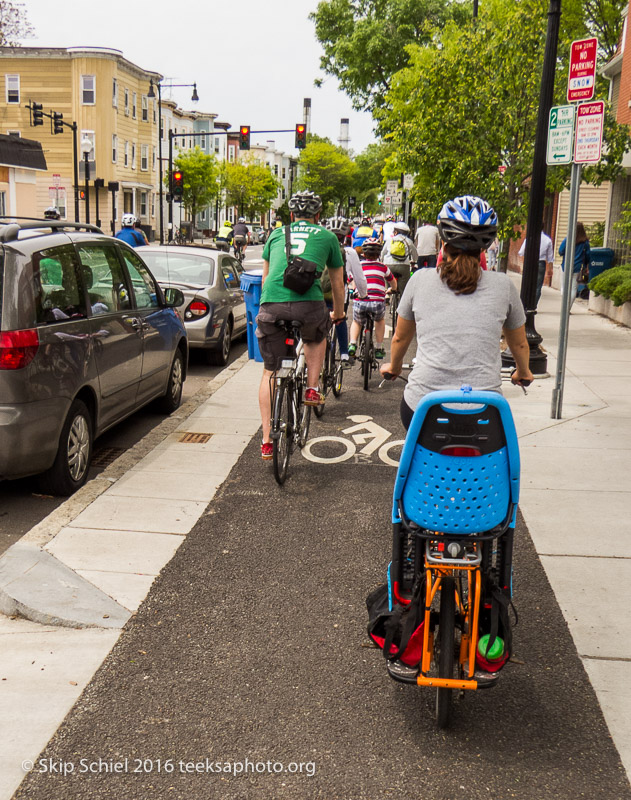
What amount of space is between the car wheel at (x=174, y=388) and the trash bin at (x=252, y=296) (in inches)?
32.8

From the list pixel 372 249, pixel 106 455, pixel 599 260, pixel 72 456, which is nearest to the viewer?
pixel 72 456

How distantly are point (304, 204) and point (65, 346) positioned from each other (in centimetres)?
204

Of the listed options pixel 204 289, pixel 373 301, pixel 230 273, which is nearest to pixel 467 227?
pixel 373 301

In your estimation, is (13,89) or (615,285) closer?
(615,285)

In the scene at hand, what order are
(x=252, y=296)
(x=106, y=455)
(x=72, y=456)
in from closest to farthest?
1. (x=72, y=456)
2. (x=106, y=455)
3. (x=252, y=296)

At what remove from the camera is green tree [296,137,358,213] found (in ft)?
359

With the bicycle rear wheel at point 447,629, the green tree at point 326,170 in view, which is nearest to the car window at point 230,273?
the bicycle rear wheel at point 447,629

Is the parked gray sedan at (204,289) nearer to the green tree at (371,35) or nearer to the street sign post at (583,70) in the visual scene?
the street sign post at (583,70)

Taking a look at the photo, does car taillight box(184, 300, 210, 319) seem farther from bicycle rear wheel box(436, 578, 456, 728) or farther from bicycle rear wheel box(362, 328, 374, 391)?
bicycle rear wheel box(436, 578, 456, 728)

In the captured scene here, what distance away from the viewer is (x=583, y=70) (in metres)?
8.38

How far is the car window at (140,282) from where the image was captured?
7793 millimetres

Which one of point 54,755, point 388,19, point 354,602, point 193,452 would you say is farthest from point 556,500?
point 388,19

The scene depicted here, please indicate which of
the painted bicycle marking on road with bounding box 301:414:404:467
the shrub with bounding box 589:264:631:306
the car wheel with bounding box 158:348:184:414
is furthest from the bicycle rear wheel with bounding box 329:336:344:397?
the shrub with bounding box 589:264:631:306

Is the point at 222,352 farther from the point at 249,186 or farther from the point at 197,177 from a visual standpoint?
the point at 249,186
